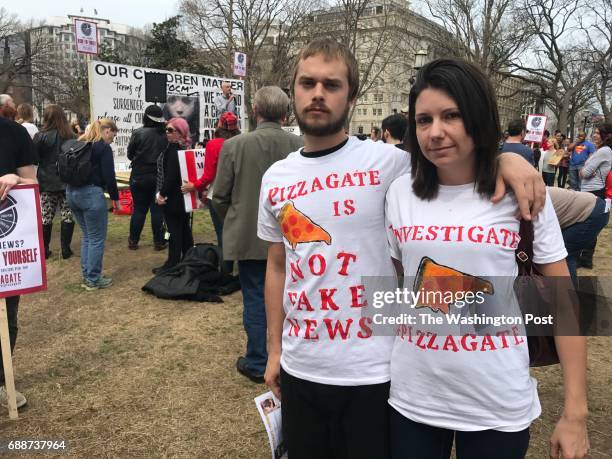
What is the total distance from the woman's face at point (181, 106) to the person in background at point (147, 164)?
509cm

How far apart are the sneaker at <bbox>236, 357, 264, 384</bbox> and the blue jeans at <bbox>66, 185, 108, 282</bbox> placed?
2.73 meters

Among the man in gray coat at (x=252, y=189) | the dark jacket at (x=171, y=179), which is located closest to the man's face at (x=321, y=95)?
the man in gray coat at (x=252, y=189)

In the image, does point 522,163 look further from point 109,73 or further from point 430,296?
point 109,73

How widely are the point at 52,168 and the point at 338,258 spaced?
20.0 ft

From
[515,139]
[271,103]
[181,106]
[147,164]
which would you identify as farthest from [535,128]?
[271,103]

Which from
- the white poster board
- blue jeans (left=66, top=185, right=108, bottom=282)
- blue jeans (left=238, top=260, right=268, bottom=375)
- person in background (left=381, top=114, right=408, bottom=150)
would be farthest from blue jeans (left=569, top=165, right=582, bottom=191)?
blue jeans (left=66, top=185, right=108, bottom=282)

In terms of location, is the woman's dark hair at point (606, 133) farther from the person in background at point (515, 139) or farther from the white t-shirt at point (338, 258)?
the white t-shirt at point (338, 258)

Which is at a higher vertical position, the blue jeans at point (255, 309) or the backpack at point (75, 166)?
the backpack at point (75, 166)

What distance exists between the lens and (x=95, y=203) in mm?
5414

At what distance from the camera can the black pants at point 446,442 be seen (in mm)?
1367

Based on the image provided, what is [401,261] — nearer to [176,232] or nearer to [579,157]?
[176,232]

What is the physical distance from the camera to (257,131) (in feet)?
11.9

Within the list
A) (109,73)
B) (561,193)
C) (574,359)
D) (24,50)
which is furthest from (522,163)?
(24,50)

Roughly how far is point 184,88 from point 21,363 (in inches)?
361
